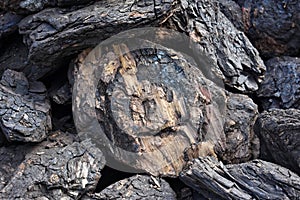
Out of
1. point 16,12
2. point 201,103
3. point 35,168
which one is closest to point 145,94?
point 201,103

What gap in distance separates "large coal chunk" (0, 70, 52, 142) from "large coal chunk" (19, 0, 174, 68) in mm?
119

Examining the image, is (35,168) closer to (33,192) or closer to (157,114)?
(33,192)

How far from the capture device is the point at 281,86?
6.35 ft

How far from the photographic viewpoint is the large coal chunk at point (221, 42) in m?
1.83

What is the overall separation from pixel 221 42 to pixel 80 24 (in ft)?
2.09

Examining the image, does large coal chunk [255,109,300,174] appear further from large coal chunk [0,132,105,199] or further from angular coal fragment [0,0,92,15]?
angular coal fragment [0,0,92,15]

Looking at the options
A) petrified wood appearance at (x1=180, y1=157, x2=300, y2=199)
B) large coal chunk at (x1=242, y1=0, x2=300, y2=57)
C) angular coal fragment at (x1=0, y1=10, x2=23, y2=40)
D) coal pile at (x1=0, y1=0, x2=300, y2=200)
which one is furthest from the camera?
large coal chunk at (x1=242, y1=0, x2=300, y2=57)

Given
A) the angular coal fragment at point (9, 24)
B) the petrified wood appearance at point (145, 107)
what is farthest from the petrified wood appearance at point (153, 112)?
the angular coal fragment at point (9, 24)

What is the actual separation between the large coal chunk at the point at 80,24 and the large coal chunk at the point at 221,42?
167mm

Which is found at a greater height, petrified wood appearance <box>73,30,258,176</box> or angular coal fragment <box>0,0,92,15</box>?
angular coal fragment <box>0,0,92,15</box>

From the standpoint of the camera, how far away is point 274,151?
1648 mm

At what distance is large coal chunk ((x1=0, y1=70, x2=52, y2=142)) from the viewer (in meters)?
1.58

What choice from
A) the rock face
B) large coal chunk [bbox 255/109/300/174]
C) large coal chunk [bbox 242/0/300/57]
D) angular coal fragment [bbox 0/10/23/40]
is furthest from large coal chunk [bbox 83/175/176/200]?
large coal chunk [bbox 242/0/300/57]

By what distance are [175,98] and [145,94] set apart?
0.38ft
